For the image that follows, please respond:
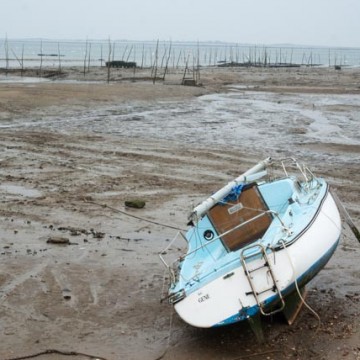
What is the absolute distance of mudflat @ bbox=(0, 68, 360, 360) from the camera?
6871 millimetres

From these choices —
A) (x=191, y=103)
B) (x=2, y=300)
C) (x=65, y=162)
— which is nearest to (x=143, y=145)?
(x=65, y=162)

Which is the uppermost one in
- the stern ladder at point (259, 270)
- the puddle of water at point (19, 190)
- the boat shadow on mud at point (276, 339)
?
the stern ladder at point (259, 270)

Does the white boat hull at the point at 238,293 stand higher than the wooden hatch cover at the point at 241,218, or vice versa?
the wooden hatch cover at the point at 241,218

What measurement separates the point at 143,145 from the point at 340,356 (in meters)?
13.0

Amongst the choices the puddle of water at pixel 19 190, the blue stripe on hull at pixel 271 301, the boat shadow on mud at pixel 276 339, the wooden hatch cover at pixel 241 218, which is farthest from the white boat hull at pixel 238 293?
the puddle of water at pixel 19 190

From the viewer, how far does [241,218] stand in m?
8.05

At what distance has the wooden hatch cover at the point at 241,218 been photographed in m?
7.93

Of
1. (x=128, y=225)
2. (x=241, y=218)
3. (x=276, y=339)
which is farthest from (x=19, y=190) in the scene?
(x=276, y=339)

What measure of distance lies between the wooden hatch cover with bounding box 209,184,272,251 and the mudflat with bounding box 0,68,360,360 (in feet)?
3.76

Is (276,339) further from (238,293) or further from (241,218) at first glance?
(241,218)

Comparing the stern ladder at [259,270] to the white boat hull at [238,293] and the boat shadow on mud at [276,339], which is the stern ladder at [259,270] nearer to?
the white boat hull at [238,293]

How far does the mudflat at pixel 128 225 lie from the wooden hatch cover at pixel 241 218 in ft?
3.76

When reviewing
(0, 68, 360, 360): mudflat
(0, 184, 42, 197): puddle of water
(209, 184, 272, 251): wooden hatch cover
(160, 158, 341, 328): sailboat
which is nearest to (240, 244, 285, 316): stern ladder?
(160, 158, 341, 328): sailboat

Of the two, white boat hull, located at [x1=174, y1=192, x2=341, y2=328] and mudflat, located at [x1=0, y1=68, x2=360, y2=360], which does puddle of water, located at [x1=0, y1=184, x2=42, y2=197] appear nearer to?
mudflat, located at [x1=0, y1=68, x2=360, y2=360]
